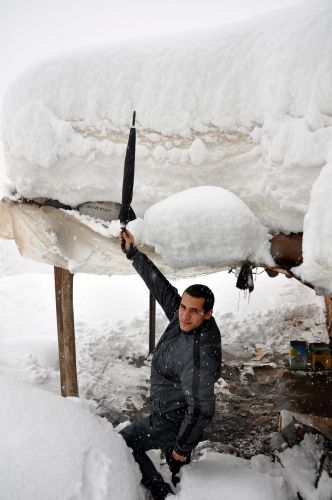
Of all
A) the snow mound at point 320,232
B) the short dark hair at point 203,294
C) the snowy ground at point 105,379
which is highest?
the snow mound at point 320,232

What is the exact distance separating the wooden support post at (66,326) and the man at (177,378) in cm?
162

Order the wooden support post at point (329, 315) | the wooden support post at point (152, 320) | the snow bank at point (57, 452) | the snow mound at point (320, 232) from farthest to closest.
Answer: the wooden support post at point (329, 315) < the wooden support post at point (152, 320) < the snow mound at point (320, 232) < the snow bank at point (57, 452)

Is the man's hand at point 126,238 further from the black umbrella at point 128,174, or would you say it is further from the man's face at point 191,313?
the man's face at point 191,313

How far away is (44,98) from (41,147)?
1.35 ft

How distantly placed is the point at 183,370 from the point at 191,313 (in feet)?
1.16

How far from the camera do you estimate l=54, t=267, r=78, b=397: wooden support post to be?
4.18m

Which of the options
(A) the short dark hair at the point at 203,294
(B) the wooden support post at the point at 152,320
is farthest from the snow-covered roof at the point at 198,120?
(B) the wooden support post at the point at 152,320

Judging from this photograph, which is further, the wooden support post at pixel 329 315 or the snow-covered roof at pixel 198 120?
the wooden support post at pixel 329 315

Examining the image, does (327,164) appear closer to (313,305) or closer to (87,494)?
→ (87,494)

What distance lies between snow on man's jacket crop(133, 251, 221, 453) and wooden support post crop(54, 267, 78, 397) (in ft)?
5.29

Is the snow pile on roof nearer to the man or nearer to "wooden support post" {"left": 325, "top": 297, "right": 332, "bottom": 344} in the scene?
the man

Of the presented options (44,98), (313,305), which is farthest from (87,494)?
(313,305)

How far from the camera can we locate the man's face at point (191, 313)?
2.29 meters

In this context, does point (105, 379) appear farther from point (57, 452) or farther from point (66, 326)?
point (57, 452)
